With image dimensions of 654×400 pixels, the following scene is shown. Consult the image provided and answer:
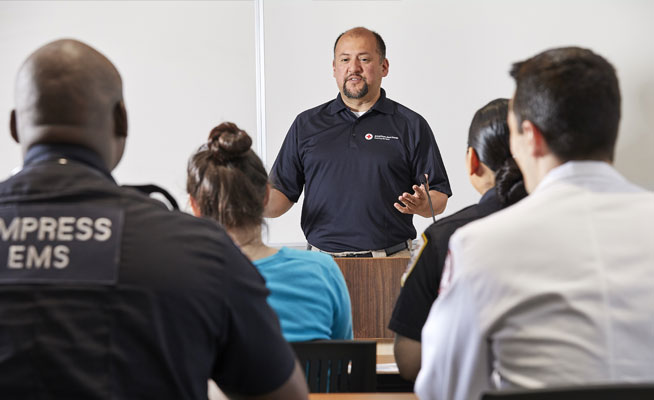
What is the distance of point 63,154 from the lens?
1141mm

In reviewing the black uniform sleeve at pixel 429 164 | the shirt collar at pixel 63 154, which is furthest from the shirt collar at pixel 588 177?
the black uniform sleeve at pixel 429 164

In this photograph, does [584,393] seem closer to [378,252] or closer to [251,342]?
[251,342]

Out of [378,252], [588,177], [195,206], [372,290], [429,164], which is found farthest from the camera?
[429,164]

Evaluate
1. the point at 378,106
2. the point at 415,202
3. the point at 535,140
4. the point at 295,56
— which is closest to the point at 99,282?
the point at 535,140

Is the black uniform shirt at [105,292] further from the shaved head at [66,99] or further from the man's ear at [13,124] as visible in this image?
the man's ear at [13,124]

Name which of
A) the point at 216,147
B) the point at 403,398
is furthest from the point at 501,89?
the point at 403,398

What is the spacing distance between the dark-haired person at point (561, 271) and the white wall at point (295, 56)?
3.34m

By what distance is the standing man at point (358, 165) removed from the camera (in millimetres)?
3600

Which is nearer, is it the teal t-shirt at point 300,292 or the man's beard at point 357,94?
the teal t-shirt at point 300,292

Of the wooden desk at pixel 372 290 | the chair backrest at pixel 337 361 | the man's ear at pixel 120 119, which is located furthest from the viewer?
the wooden desk at pixel 372 290

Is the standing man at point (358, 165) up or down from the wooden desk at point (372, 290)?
up

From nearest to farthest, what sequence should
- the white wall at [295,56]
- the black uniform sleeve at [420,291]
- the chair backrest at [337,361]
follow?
the chair backrest at [337,361] < the black uniform sleeve at [420,291] < the white wall at [295,56]

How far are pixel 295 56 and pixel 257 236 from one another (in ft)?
9.71

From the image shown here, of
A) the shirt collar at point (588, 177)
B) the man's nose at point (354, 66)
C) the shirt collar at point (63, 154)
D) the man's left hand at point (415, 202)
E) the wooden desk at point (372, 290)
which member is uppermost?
the man's nose at point (354, 66)
